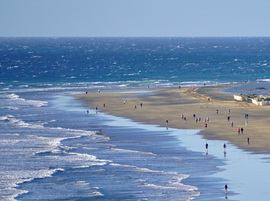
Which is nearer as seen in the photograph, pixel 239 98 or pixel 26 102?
pixel 239 98

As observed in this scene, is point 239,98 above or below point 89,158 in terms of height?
above

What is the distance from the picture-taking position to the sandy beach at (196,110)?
72.2 m

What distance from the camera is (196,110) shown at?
300 feet

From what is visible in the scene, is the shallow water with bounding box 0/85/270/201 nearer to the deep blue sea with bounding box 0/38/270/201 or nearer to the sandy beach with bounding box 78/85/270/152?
the deep blue sea with bounding box 0/38/270/201

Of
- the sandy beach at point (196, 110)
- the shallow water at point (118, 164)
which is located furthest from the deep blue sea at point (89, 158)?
the sandy beach at point (196, 110)

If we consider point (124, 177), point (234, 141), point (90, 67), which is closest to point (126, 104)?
point (234, 141)

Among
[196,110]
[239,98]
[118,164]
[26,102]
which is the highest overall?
[239,98]

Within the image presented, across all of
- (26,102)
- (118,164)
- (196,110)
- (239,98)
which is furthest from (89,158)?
(26,102)

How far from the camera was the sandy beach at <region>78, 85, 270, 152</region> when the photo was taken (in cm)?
7225

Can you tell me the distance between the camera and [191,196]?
48.9m

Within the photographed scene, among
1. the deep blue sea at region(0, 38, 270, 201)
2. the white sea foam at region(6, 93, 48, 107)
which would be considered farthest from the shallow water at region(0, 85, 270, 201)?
the white sea foam at region(6, 93, 48, 107)

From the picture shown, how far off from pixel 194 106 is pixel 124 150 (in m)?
31.3

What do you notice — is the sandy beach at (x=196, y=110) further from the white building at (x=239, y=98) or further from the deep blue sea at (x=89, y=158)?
the deep blue sea at (x=89, y=158)

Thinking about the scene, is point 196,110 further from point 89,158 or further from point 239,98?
point 89,158
